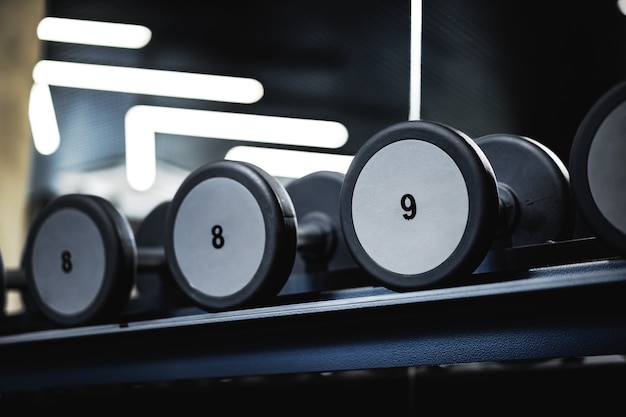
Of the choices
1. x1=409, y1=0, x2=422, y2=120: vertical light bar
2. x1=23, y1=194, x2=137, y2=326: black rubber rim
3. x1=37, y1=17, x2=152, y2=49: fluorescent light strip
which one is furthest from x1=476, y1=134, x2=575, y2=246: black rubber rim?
x1=37, y1=17, x2=152, y2=49: fluorescent light strip

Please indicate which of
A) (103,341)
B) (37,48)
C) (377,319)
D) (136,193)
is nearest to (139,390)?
(136,193)

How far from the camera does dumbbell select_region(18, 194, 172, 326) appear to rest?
136 cm

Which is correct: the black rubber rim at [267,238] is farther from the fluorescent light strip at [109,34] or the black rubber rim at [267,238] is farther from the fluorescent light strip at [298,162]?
the fluorescent light strip at [109,34]

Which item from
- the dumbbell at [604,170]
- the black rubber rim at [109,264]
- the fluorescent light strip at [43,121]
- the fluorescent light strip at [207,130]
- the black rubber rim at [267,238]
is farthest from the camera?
the fluorescent light strip at [43,121]

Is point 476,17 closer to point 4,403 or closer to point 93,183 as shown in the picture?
point 93,183

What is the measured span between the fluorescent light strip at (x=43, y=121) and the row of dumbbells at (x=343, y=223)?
0.84 metres

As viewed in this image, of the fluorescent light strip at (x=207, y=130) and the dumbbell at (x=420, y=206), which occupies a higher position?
the fluorescent light strip at (x=207, y=130)

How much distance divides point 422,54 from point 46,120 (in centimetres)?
130

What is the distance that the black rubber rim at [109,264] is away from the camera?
1354mm

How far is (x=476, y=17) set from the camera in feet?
5.37

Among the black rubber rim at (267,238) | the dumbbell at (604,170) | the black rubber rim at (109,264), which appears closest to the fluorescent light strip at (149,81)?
the black rubber rim at (109,264)

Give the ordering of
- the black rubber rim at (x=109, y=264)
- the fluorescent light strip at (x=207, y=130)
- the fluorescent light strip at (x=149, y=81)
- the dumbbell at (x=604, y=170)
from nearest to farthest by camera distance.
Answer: the dumbbell at (x=604, y=170)
the black rubber rim at (x=109, y=264)
the fluorescent light strip at (x=207, y=130)
the fluorescent light strip at (x=149, y=81)

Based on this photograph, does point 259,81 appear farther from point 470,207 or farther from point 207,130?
point 470,207

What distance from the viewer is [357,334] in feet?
3.56
